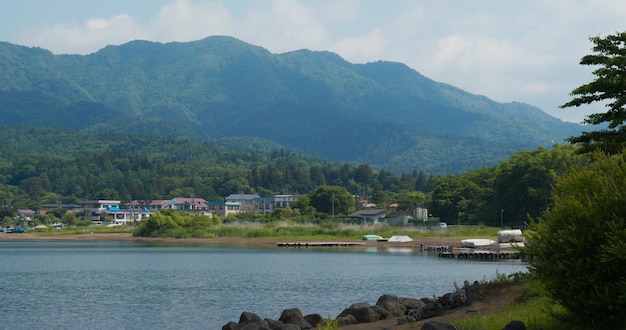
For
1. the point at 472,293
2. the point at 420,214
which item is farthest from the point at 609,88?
the point at 420,214

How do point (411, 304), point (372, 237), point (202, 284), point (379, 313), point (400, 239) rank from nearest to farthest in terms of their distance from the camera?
point (379, 313) < point (411, 304) < point (202, 284) < point (400, 239) < point (372, 237)

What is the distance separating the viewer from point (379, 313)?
32.1 meters

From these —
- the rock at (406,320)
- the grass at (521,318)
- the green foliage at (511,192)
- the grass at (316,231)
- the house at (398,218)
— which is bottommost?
the rock at (406,320)

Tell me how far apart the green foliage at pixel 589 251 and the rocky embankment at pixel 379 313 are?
Result: 29.2 feet

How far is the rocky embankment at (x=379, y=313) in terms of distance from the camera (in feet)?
95.5

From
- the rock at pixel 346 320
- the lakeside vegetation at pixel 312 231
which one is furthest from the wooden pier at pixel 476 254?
the rock at pixel 346 320

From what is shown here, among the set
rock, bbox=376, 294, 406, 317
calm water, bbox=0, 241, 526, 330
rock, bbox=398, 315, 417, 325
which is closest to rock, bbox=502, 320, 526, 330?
rock, bbox=398, 315, 417, 325

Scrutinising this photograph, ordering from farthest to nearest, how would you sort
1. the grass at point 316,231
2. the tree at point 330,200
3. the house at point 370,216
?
the tree at point 330,200, the house at point 370,216, the grass at point 316,231

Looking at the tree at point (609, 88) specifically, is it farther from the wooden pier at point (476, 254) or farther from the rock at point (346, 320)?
the wooden pier at point (476, 254)

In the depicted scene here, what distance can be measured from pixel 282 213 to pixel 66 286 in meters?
87.6

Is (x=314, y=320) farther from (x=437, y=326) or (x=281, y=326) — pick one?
(x=437, y=326)

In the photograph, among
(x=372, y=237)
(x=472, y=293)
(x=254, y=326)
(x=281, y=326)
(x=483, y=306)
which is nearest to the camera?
(x=483, y=306)

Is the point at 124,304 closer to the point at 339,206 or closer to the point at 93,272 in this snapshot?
the point at 93,272

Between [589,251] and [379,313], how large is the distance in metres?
14.0
